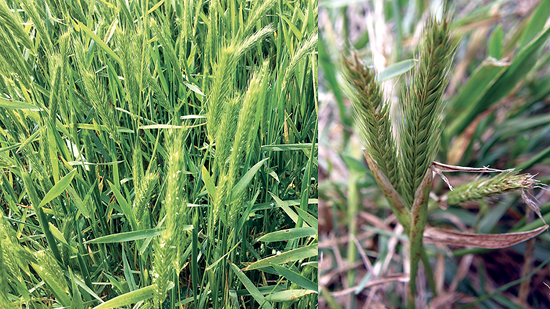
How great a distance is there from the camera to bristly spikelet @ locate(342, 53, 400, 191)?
279 mm

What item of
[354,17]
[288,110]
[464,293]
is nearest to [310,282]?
[288,110]

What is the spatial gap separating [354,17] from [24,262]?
1007 millimetres

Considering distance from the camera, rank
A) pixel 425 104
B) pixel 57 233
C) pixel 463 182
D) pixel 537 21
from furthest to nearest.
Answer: pixel 463 182
pixel 537 21
pixel 57 233
pixel 425 104

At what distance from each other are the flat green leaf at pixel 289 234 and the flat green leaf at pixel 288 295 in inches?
3.0

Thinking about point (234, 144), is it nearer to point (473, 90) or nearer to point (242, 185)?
point (242, 185)

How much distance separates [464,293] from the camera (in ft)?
2.30

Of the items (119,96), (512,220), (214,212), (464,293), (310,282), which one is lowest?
(464,293)

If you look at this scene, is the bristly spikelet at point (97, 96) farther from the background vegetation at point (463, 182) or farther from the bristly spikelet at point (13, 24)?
the background vegetation at point (463, 182)

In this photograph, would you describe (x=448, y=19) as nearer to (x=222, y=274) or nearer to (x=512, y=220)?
(x=222, y=274)

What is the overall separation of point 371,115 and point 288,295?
0.27 meters

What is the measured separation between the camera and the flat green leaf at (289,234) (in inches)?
17.1

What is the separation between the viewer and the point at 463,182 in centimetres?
75

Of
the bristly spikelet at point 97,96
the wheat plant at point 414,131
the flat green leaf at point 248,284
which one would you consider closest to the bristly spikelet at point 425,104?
the wheat plant at point 414,131

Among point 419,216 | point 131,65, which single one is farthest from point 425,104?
point 131,65
